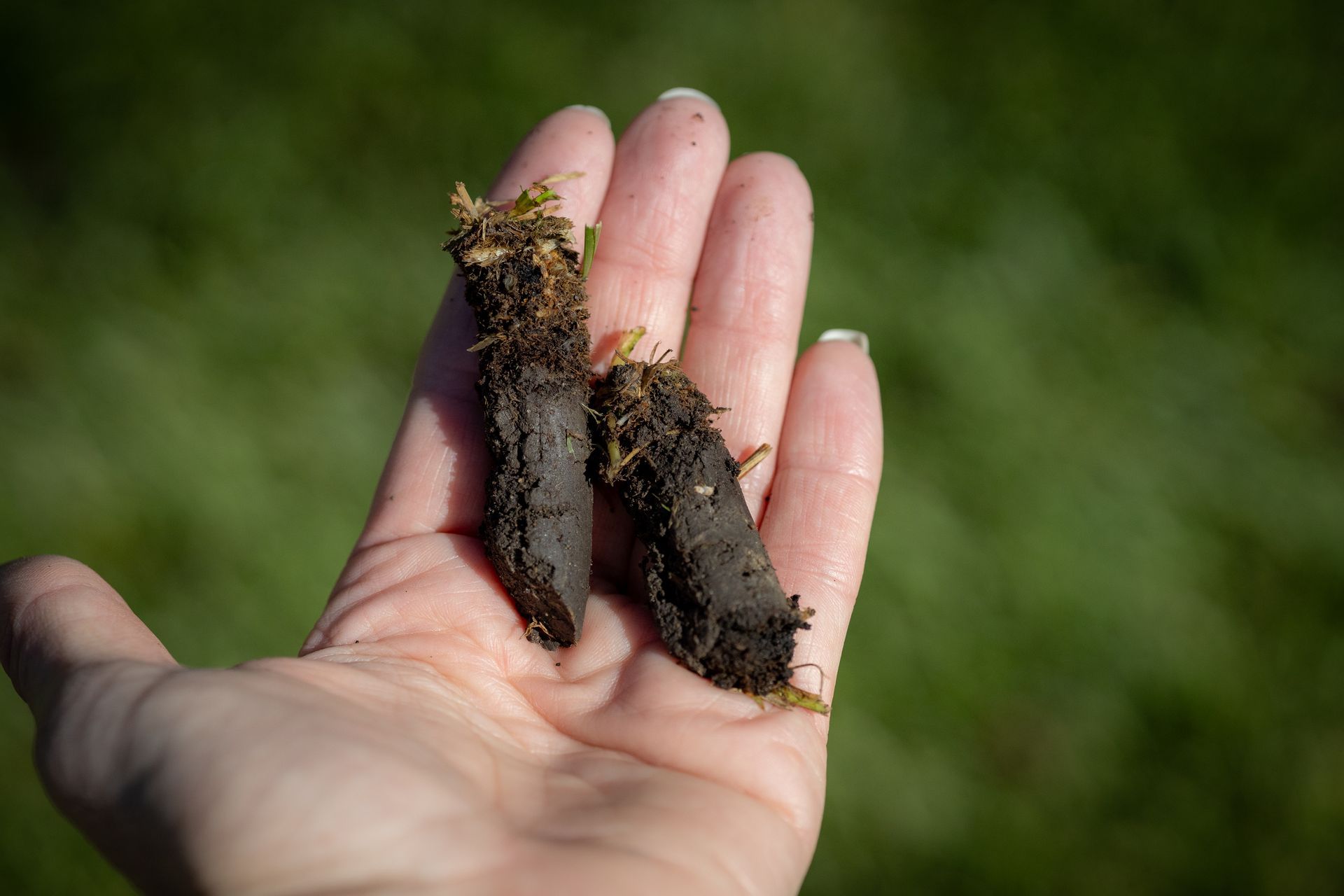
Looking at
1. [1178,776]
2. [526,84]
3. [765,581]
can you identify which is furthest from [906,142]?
[1178,776]

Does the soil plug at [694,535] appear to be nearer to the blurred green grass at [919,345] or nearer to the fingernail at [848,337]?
the fingernail at [848,337]

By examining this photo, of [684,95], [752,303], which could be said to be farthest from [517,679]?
[684,95]

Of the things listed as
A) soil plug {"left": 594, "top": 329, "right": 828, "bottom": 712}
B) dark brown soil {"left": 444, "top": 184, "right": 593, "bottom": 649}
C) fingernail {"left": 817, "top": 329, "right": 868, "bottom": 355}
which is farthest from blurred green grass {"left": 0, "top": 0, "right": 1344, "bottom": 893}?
dark brown soil {"left": 444, "top": 184, "right": 593, "bottom": 649}

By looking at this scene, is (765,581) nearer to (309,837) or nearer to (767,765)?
(767,765)

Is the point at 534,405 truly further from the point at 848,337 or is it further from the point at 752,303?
the point at 848,337

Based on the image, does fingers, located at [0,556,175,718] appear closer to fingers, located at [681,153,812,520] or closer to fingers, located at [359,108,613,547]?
fingers, located at [359,108,613,547]
